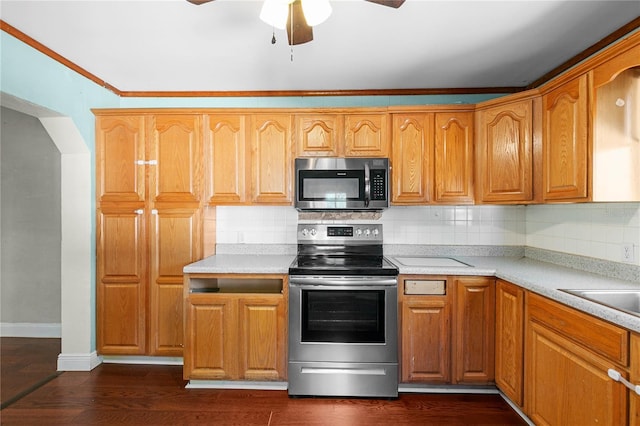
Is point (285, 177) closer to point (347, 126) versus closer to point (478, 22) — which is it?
point (347, 126)

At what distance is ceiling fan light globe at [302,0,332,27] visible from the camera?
1.38 m

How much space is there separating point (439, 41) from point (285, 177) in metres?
1.48

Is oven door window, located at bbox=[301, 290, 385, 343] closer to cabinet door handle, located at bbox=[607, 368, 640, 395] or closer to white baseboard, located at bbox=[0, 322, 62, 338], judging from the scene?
cabinet door handle, located at bbox=[607, 368, 640, 395]

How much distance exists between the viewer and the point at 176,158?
2.75 m

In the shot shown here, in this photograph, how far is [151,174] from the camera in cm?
276

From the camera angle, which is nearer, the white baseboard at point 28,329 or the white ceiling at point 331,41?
the white ceiling at point 331,41

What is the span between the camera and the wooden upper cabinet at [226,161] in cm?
275

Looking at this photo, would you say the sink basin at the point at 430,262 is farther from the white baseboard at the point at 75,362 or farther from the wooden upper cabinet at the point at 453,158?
the white baseboard at the point at 75,362

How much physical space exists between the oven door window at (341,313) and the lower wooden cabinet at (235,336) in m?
0.19

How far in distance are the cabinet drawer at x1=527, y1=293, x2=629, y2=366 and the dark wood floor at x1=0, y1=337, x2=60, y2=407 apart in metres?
3.44

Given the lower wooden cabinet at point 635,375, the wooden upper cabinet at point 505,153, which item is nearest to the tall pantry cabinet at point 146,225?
the wooden upper cabinet at point 505,153

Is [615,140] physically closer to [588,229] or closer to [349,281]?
[588,229]

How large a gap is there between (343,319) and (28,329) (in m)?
3.42

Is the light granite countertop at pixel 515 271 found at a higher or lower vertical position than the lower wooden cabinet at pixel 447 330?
higher
